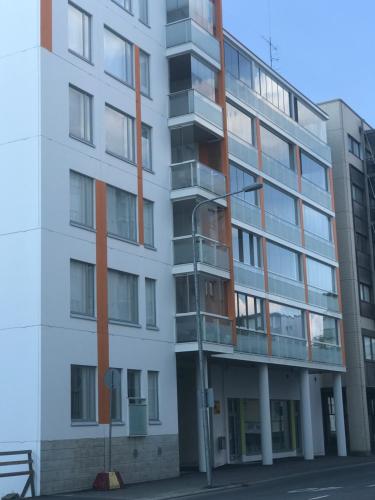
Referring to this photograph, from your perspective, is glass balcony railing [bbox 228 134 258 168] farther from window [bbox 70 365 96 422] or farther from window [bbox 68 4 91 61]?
window [bbox 70 365 96 422]

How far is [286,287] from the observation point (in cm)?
4059

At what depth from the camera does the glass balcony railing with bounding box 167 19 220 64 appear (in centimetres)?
3294

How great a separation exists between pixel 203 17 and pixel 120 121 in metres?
7.16

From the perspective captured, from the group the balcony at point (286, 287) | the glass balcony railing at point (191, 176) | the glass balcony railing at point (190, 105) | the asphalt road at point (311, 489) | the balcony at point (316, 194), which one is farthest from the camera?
the balcony at point (316, 194)

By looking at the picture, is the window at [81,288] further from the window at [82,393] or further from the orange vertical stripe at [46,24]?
the orange vertical stripe at [46,24]

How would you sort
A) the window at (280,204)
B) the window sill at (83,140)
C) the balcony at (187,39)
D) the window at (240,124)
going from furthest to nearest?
the window at (280,204) < the window at (240,124) < the balcony at (187,39) < the window sill at (83,140)

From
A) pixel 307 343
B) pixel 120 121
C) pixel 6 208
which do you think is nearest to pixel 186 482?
pixel 6 208

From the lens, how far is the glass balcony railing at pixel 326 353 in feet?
140

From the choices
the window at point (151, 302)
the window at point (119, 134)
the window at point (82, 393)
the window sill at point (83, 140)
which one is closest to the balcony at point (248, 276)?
the window at point (151, 302)

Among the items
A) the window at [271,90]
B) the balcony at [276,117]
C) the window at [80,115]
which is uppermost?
the window at [271,90]

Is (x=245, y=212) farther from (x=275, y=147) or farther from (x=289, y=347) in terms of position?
(x=289, y=347)

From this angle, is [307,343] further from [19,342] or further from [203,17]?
[19,342]

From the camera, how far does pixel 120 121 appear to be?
99.0 ft

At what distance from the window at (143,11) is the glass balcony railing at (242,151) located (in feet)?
21.1
